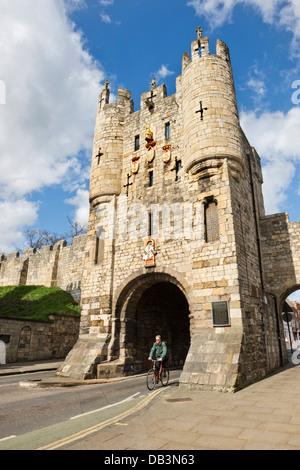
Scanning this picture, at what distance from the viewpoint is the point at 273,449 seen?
334cm

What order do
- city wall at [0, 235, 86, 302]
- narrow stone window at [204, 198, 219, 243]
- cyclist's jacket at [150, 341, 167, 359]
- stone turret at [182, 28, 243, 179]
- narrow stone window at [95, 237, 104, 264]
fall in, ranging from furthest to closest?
city wall at [0, 235, 86, 302], narrow stone window at [95, 237, 104, 264], stone turret at [182, 28, 243, 179], narrow stone window at [204, 198, 219, 243], cyclist's jacket at [150, 341, 167, 359]

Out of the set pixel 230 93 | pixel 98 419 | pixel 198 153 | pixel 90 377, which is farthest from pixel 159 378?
pixel 230 93

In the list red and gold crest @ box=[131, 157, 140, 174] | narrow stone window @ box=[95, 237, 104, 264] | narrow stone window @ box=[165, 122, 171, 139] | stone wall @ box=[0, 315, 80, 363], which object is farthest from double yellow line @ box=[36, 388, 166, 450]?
stone wall @ box=[0, 315, 80, 363]

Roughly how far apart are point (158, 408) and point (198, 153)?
8.65m

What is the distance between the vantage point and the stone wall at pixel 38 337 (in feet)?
52.3

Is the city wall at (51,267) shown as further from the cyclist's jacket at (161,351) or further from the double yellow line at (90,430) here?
the double yellow line at (90,430)

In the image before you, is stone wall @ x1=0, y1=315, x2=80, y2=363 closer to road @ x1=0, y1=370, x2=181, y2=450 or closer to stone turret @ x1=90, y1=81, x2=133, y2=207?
road @ x1=0, y1=370, x2=181, y2=450

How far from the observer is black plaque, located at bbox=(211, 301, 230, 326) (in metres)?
9.26

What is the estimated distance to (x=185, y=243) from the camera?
11484 millimetres

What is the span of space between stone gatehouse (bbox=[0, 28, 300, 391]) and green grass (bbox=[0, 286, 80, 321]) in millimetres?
7719

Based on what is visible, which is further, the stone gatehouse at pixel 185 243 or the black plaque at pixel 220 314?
the stone gatehouse at pixel 185 243

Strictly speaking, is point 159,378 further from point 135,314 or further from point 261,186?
point 261,186

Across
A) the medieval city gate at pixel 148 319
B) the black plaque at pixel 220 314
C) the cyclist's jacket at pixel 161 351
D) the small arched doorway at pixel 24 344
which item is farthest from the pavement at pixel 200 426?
the small arched doorway at pixel 24 344

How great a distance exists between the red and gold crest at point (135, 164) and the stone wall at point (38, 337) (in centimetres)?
1013
